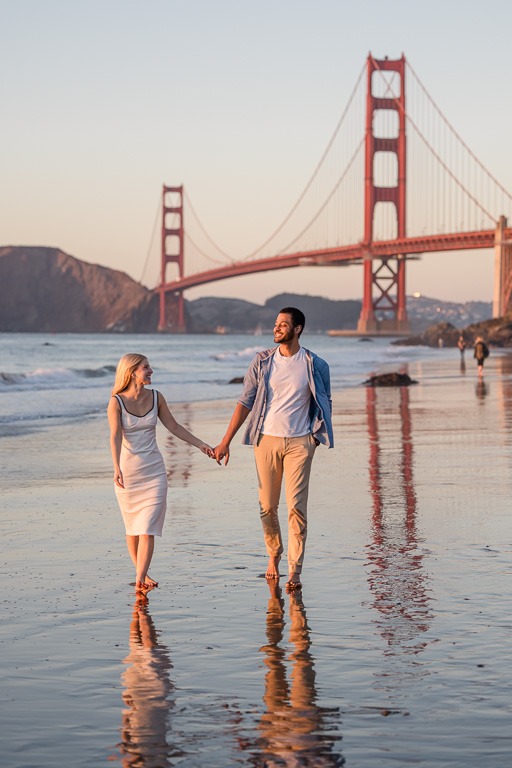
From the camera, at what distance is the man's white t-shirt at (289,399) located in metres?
5.28

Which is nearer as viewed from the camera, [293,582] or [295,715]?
[295,715]

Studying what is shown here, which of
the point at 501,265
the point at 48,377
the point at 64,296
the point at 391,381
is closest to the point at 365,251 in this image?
the point at 501,265

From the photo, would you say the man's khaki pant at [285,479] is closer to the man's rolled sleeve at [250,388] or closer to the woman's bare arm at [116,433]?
the man's rolled sleeve at [250,388]

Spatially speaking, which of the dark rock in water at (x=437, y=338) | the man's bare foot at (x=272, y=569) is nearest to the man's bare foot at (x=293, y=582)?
the man's bare foot at (x=272, y=569)

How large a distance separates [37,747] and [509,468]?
667cm

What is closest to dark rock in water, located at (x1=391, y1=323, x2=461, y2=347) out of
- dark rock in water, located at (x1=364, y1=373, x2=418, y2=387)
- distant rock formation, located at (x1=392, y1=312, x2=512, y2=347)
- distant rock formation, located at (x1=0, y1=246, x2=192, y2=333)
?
distant rock formation, located at (x1=392, y1=312, x2=512, y2=347)

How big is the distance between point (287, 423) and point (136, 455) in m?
0.70

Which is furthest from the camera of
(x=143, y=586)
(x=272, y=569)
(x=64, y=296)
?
(x=64, y=296)

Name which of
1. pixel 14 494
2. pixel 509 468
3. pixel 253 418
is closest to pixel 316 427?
pixel 253 418

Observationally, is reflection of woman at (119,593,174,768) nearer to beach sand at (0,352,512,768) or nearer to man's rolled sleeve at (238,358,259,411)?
beach sand at (0,352,512,768)

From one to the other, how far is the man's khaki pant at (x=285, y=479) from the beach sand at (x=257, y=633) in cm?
23

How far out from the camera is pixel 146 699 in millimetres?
3477

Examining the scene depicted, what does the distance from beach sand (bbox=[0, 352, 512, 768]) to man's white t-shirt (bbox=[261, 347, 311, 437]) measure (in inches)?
27.0

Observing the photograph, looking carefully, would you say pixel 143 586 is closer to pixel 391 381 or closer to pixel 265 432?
pixel 265 432
